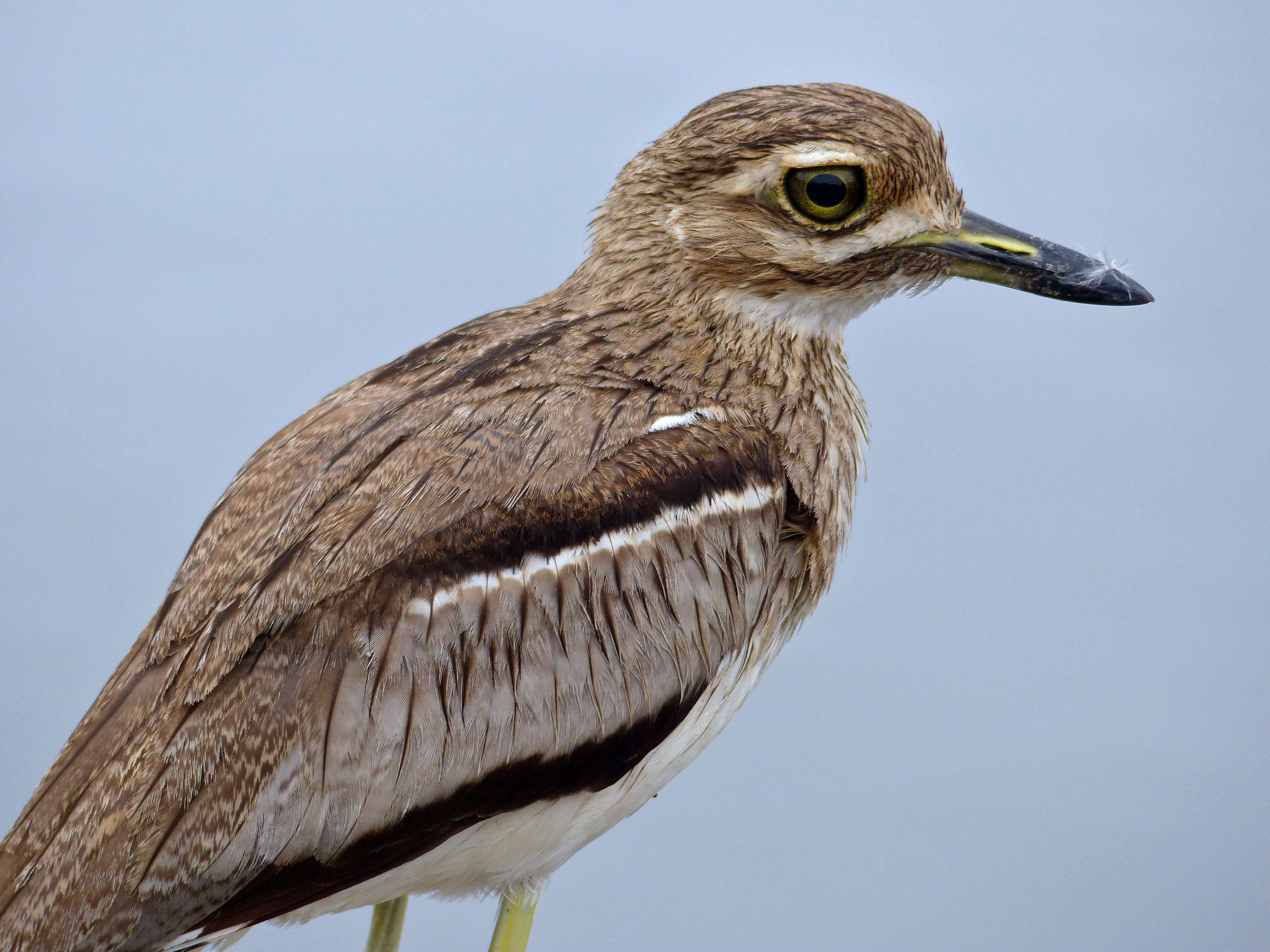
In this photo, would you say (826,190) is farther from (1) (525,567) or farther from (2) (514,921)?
(2) (514,921)

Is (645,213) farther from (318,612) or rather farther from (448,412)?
(318,612)

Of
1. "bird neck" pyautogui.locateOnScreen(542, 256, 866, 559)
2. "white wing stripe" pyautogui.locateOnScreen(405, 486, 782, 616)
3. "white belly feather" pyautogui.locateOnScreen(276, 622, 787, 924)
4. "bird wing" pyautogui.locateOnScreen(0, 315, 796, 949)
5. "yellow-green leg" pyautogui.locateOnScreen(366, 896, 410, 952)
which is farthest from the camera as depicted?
"yellow-green leg" pyautogui.locateOnScreen(366, 896, 410, 952)

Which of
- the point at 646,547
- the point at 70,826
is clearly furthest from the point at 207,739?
the point at 646,547

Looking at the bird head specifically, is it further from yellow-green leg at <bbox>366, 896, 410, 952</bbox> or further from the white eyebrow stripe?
yellow-green leg at <bbox>366, 896, 410, 952</bbox>

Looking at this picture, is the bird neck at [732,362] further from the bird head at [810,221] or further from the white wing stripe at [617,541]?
the white wing stripe at [617,541]

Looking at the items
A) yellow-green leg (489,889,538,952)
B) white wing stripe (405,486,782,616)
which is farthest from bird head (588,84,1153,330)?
yellow-green leg (489,889,538,952)

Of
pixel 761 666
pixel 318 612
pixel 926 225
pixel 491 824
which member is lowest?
pixel 491 824
